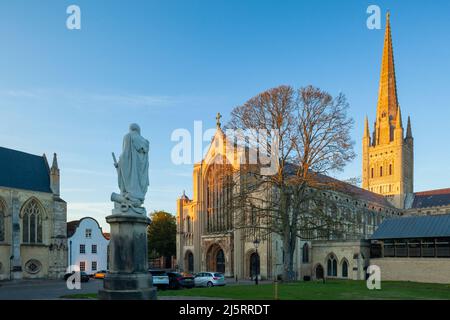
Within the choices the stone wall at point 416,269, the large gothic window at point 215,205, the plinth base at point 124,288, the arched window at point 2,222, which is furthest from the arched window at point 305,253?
the plinth base at point 124,288

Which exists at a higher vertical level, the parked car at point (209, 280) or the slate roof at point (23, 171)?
the slate roof at point (23, 171)

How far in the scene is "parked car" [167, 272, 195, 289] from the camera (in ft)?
96.4

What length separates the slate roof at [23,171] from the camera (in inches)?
1918

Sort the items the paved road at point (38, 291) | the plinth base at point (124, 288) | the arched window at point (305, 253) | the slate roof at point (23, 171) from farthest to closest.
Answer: the arched window at point (305, 253), the slate roof at point (23, 171), the paved road at point (38, 291), the plinth base at point (124, 288)

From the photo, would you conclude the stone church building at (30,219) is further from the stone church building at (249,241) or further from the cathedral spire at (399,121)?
the cathedral spire at (399,121)

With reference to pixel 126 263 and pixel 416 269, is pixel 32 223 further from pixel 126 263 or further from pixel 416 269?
pixel 126 263

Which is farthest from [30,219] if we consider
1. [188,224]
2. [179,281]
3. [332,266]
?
[332,266]

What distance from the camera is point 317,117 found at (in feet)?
101

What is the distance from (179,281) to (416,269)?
20.9 m

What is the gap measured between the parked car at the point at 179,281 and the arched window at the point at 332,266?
72.0 ft

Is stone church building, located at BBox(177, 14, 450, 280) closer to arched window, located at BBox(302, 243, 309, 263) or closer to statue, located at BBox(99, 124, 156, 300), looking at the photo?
arched window, located at BBox(302, 243, 309, 263)
